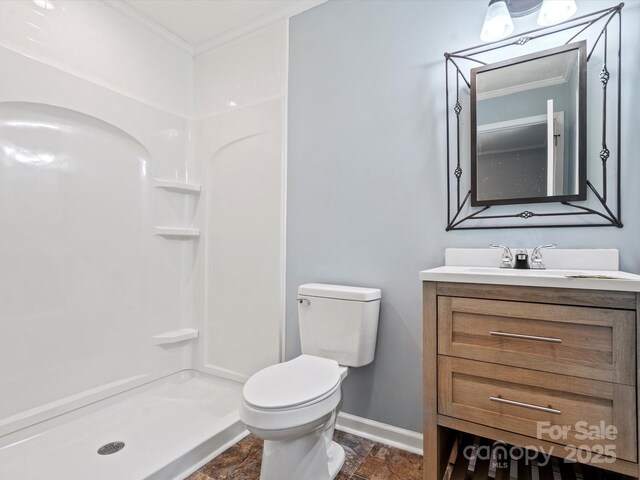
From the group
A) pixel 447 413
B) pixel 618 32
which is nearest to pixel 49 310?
pixel 447 413

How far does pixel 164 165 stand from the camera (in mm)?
2301

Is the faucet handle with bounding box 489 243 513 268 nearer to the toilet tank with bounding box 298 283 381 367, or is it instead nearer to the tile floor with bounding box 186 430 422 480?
the toilet tank with bounding box 298 283 381 367

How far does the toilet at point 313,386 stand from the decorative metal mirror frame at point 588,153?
1.83 feet

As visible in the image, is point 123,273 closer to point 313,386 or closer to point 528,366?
point 313,386

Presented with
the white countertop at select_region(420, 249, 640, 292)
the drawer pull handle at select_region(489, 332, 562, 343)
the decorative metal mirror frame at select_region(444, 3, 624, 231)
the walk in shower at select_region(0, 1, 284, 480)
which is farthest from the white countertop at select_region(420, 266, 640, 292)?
the walk in shower at select_region(0, 1, 284, 480)

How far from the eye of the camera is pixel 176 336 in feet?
7.61

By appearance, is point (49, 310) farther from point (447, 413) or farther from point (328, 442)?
point (447, 413)

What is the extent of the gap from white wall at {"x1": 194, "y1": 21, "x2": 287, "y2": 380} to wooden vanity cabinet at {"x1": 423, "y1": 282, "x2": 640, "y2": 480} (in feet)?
3.62

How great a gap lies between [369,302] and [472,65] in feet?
3.86

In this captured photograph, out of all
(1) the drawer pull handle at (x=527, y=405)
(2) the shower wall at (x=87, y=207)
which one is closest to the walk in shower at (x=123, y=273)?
(2) the shower wall at (x=87, y=207)

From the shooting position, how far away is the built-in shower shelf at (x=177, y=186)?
7.41 feet

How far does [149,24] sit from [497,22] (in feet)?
6.62

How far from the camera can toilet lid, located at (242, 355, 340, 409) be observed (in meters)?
1.21

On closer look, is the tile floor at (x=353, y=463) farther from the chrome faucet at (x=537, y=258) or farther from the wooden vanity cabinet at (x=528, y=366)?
the chrome faucet at (x=537, y=258)
